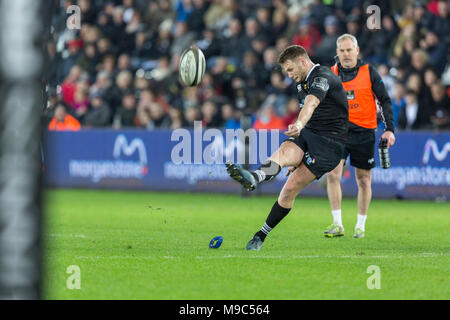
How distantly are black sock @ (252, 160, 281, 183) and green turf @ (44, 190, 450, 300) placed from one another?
0.82 meters

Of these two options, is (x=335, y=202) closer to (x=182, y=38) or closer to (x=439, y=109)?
(x=439, y=109)

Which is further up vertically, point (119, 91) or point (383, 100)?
point (119, 91)

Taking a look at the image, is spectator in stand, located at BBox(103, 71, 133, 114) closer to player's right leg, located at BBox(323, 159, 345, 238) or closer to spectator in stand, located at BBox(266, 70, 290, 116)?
spectator in stand, located at BBox(266, 70, 290, 116)

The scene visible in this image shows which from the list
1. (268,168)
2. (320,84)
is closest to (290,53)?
(320,84)

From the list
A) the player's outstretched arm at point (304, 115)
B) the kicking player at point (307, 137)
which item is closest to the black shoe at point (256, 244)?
the kicking player at point (307, 137)

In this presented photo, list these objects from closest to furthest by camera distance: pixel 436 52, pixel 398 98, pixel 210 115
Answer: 1. pixel 398 98
2. pixel 436 52
3. pixel 210 115

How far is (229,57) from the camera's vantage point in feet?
70.2

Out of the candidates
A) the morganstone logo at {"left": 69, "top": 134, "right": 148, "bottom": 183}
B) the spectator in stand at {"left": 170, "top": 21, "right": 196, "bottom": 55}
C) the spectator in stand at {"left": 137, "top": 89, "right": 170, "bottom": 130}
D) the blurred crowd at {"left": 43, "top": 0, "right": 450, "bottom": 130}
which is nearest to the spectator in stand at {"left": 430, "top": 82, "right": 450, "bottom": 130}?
the blurred crowd at {"left": 43, "top": 0, "right": 450, "bottom": 130}

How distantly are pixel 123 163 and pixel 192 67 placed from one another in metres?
8.67

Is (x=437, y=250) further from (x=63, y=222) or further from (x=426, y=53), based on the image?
(x=426, y=53)

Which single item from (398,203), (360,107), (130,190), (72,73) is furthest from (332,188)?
(72,73)

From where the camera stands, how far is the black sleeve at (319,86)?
8.50 m

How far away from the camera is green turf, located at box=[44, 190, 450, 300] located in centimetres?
637
